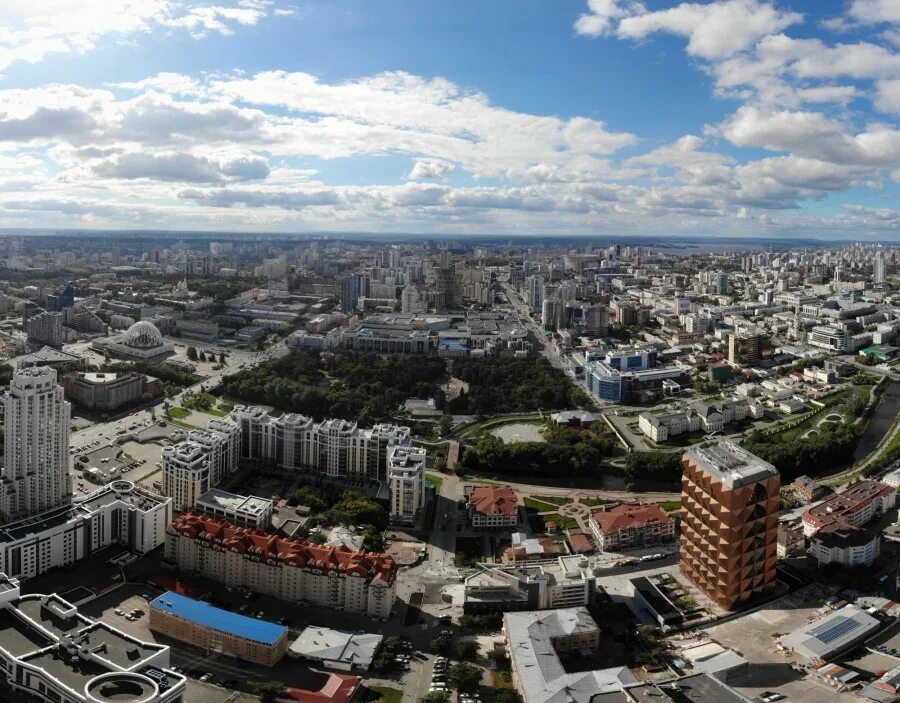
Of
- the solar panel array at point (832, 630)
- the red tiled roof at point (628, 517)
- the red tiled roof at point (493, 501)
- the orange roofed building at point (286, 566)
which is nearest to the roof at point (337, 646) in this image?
the orange roofed building at point (286, 566)

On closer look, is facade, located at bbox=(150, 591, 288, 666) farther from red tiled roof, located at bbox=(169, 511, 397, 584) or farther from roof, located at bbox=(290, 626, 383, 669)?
red tiled roof, located at bbox=(169, 511, 397, 584)

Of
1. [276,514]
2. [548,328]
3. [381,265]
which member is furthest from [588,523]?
[381,265]

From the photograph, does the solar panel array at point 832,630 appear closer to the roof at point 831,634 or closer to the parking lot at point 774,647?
the roof at point 831,634

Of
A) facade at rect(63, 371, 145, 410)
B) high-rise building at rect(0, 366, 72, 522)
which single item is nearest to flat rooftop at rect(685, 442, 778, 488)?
high-rise building at rect(0, 366, 72, 522)

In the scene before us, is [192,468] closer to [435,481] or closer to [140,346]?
[435,481]

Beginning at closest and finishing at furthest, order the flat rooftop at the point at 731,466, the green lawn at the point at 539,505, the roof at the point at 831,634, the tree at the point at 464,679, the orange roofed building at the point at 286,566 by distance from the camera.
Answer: the tree at the point at 464,679
the roof at the point at 831,634
the flat rooftop at the point at 731,466
the orange roofed building at the point at 286,566
the green lawn at the point at 539,505

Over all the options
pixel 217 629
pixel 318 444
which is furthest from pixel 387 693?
pixel 318 444

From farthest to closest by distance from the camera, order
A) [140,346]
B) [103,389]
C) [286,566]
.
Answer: [140,346]
[103,389]
[286,566]
